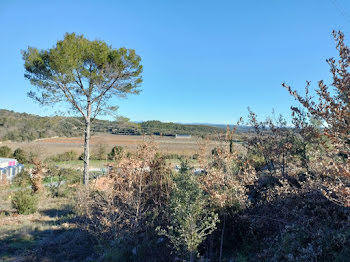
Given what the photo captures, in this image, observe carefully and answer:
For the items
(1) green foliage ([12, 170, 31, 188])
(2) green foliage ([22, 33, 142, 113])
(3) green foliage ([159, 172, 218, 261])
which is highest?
(2) green foliage ([22, 33, 142, 113])

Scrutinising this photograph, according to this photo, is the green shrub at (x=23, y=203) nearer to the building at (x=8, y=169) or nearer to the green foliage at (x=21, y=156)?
the building at (x=8, y=169)

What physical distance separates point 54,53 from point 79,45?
109 centimetres

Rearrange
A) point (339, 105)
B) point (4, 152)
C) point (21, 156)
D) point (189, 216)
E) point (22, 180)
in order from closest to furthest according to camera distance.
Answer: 1. point (339, 105)
2. point (189, 216)
3. point (22, 180)
4. point (21, 156)
5. point (4, 152)

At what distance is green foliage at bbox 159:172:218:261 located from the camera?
10.1 feet

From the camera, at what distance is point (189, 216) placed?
3.17 m

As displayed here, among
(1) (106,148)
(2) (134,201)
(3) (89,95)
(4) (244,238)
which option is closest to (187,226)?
(4) (244,238)

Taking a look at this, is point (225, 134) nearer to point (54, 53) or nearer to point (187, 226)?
point (187, 226)

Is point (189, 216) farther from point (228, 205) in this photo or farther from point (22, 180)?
point (22, 180)

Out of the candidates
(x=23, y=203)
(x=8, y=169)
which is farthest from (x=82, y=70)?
(x=8, y=169)

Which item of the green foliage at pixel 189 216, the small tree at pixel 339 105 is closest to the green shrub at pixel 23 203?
the green foliage at pixel 189 216

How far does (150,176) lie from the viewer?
5.19m

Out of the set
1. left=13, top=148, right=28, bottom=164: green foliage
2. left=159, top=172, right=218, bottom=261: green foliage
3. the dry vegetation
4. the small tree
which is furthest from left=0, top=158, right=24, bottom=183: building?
the small tree

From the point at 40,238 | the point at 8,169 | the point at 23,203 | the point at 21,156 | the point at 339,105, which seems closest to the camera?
the point at 339,105

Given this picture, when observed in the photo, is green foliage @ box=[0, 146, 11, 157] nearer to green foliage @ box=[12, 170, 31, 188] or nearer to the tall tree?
green foliage @ box=[12, 170, 31, 188]
